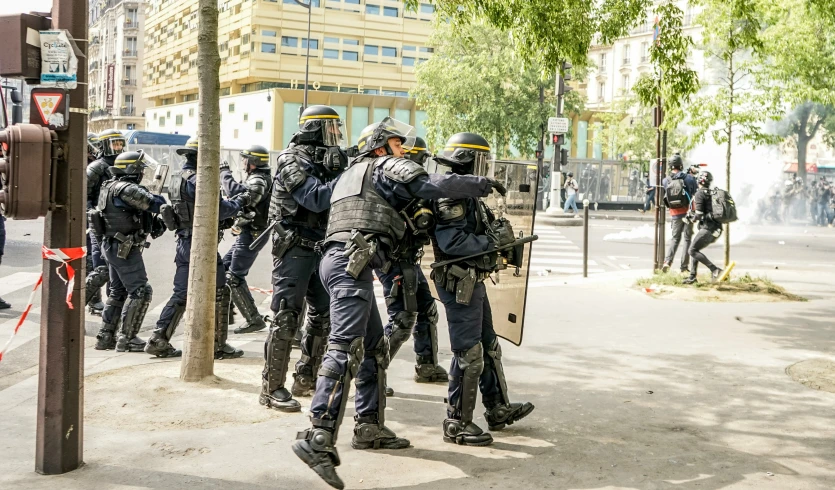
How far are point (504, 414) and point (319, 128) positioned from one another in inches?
91.3

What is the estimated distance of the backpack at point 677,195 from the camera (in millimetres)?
14188

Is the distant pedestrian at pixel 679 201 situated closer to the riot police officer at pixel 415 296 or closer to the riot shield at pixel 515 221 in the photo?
the riot police officer at pixel 415 296

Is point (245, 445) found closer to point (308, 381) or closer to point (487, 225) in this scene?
point (308, 381)

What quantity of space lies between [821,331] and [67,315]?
796 centimetres

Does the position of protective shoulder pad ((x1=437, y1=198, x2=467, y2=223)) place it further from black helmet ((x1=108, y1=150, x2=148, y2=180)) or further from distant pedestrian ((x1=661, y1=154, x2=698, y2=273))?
A: distant pedestrian ((x1=661, y1=154, x2=698, y2=273))

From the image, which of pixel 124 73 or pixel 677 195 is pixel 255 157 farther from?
pixel 124 73

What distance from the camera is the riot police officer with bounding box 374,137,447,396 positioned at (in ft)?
17.7

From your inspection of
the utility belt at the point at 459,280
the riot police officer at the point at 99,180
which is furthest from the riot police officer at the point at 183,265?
the utility belt at the point at 459,280

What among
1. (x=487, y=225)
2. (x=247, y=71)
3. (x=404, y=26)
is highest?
(x=404, y=26)

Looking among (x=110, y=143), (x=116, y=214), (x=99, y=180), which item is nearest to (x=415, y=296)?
(x=116, y=214)

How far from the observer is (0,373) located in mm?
7195

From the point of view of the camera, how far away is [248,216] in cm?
855

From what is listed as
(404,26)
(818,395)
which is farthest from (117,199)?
(404,26)

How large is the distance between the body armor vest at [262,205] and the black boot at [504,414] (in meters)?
3.56
